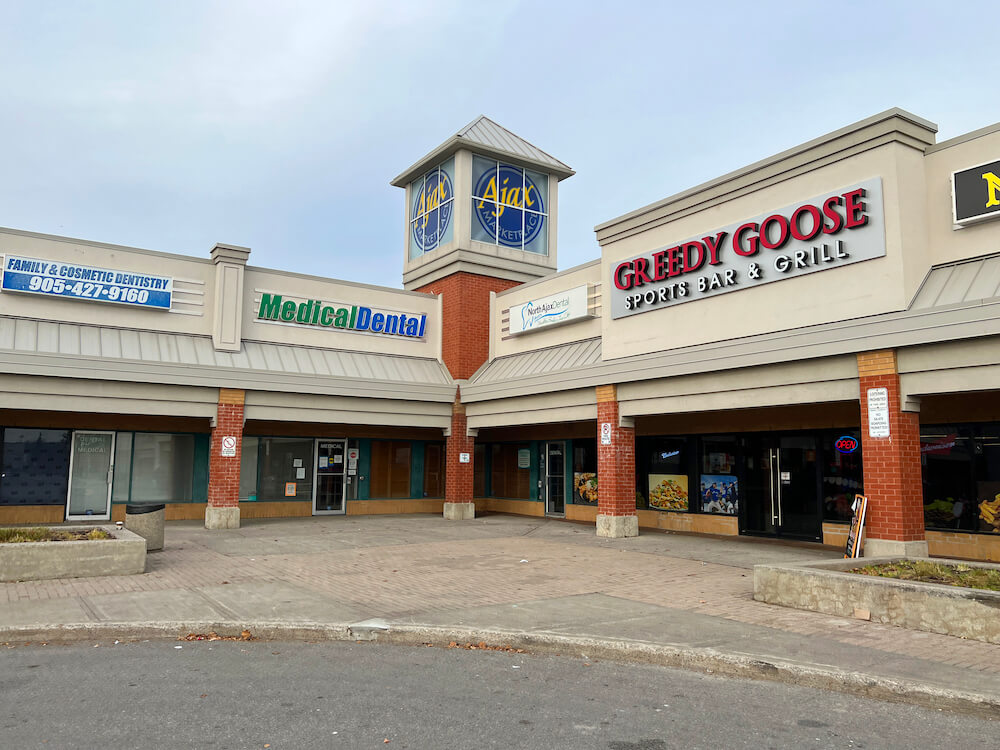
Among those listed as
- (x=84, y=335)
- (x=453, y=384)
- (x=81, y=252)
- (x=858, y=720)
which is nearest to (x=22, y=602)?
(x=858, y=720)

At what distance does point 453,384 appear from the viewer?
2394 centimetres

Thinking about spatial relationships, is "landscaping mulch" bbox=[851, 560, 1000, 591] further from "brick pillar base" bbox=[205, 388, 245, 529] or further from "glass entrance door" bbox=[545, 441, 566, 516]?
"brick pillar base" bbox=[205, 388, 245, 529]

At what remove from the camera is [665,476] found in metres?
20.8

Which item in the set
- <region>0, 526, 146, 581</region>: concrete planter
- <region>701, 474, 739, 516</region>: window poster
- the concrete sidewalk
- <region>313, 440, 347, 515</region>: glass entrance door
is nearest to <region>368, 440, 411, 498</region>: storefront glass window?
<region>313, 440, 347, 515</region>: glass entrance door

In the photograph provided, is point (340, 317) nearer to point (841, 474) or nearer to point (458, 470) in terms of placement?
point (458, 470)

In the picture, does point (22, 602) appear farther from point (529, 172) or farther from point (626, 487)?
point (529, 172)

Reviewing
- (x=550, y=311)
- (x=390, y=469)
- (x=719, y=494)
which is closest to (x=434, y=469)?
(x=390, y=469)

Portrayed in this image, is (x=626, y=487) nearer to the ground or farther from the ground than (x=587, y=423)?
nearer to the ground

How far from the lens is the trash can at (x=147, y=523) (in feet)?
47.6

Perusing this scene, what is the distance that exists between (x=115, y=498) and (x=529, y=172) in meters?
16.9

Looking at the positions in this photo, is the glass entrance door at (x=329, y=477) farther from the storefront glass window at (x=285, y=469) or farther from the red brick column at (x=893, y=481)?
the red brick column at (x=893, y=481)

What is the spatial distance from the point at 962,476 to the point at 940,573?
6163 mm

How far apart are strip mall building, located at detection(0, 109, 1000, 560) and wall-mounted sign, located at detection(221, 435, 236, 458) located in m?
0.08

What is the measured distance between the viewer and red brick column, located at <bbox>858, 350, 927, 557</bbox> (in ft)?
40.1
